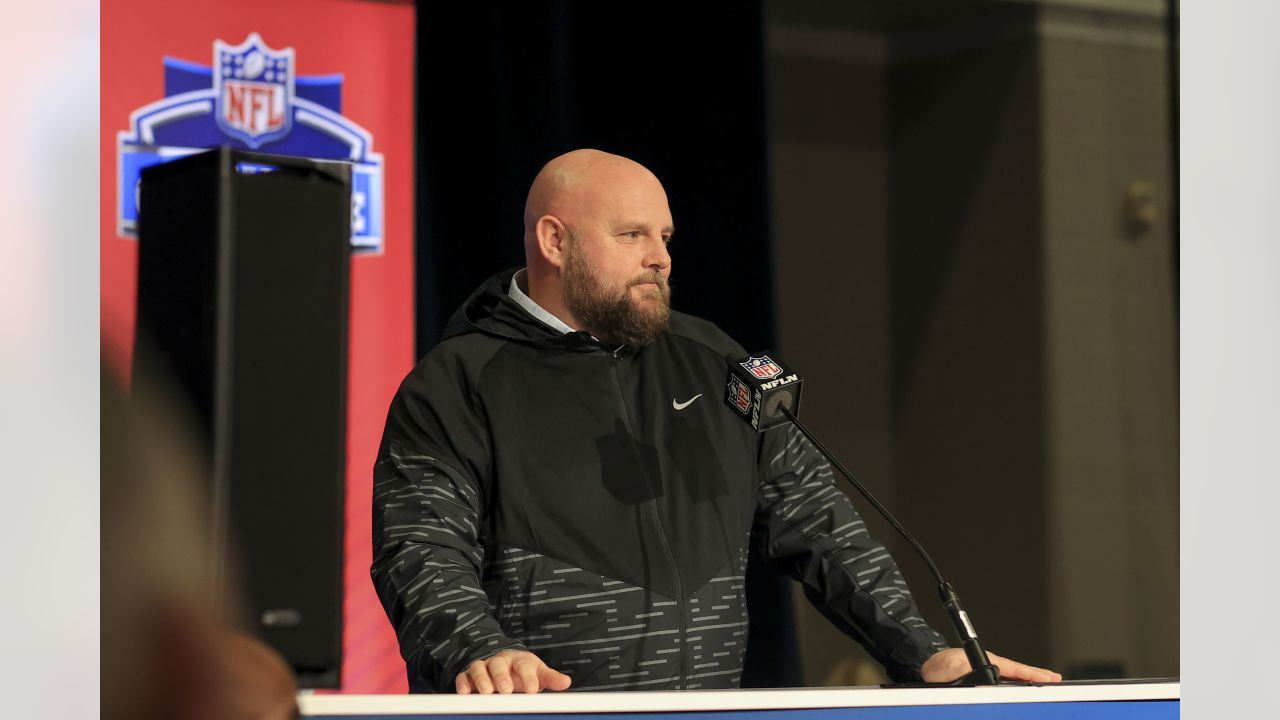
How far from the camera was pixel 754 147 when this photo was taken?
2773 mm

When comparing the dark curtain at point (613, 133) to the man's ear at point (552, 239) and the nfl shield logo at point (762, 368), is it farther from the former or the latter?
the nfl shield logo at point (762, 368)

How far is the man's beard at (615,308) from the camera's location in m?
1.69

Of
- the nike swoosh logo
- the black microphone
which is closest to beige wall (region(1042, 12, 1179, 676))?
the nike swoosh logo

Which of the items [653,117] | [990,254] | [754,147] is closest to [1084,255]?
[990,254]

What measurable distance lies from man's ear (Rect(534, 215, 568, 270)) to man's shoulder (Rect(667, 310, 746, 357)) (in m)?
0.18

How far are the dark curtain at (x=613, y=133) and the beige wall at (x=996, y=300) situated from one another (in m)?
0.54

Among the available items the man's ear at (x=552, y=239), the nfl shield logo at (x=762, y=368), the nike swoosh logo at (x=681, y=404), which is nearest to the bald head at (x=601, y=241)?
the man's ear at (x=552, y=239)

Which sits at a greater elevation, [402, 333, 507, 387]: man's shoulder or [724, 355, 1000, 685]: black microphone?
[402, 333, 507, 387]: man's shoulder

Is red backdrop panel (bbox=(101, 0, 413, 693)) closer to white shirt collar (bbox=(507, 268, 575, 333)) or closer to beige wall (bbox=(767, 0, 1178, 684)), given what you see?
white shirt collar (bbox=(507, 268, 575, 333))

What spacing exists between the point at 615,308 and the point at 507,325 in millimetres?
144

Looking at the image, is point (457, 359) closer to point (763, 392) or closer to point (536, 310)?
point (536, 310)

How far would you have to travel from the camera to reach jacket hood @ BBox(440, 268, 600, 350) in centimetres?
166

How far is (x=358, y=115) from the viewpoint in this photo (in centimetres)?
244

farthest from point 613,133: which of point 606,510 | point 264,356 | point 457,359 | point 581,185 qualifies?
point 264,356
